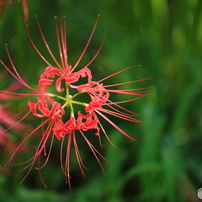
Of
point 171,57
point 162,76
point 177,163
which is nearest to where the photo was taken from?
point 177,163

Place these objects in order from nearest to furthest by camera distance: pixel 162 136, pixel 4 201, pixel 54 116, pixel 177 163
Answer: pixel 54 116 → pixel 4 201 → pixel 177 163 → pixel 162 136

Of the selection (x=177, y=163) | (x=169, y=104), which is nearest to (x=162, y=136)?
(x=177, y=163)

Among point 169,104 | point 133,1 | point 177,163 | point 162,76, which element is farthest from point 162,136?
point 133,1

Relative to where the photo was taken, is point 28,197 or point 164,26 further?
point 164,26

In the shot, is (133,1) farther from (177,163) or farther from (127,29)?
(177,163)

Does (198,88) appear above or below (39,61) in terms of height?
below

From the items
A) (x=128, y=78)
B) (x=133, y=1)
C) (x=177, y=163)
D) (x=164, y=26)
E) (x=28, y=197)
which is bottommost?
(x=177, y=163)
